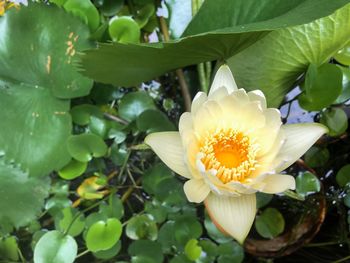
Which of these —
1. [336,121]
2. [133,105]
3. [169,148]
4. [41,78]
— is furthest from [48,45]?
[336,121]

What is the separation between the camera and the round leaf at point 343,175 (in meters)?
0.76

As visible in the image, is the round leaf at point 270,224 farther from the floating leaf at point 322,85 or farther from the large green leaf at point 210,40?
the large green leaf at point 210,40

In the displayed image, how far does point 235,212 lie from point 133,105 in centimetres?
34

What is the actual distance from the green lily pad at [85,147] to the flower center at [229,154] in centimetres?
27

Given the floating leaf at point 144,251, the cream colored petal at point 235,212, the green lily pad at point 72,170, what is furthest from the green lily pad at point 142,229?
the cream colored petal at point 235,212

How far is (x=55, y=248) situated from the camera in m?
0.72

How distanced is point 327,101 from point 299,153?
0.19 meters

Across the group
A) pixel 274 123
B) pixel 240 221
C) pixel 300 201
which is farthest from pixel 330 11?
pixel 300 201

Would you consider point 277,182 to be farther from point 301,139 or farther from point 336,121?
point 336,121

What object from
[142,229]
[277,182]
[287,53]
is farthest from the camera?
[142,229]

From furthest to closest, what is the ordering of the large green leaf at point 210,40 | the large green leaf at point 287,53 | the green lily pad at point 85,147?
the green lily pad at point 85,147, the large green leaf at point 287,53, the large green leaf at point 210,40

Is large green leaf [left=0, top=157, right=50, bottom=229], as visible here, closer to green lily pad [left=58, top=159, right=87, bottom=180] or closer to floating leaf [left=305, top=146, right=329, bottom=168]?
green lily pad [left=58, top=159, right=87, bottom=180]

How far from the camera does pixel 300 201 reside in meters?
0.79

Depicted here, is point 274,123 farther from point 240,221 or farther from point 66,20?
point 66,20
